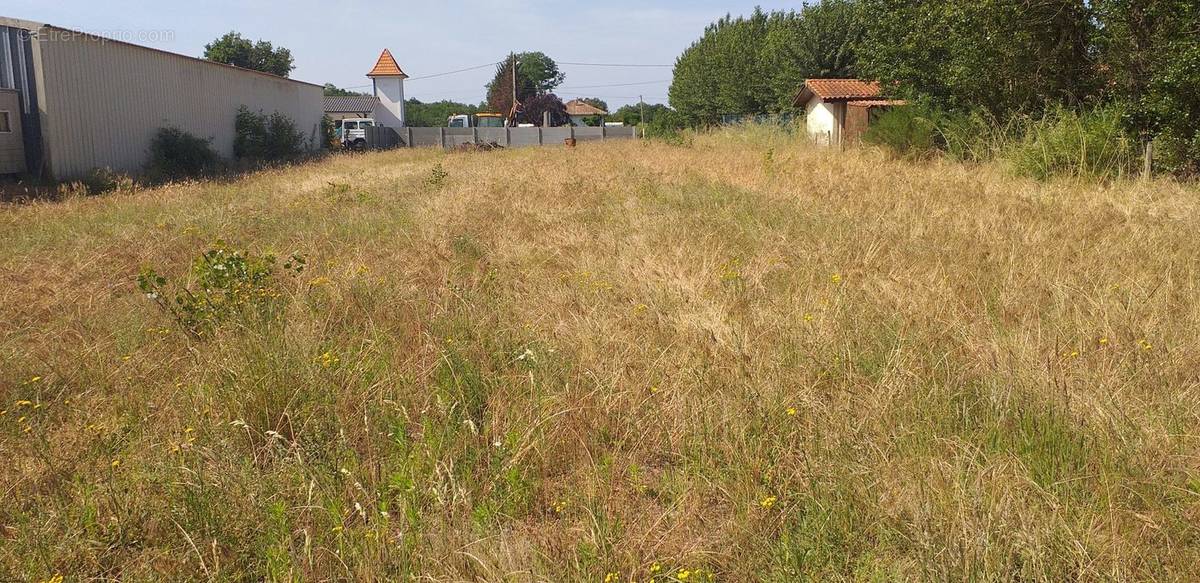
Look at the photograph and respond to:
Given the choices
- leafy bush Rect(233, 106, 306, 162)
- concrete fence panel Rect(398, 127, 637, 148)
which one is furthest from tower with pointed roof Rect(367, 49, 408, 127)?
leafy bush Rect(233, 106, 306, 162)

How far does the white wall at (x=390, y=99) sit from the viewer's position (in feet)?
157

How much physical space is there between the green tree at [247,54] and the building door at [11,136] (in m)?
57.5

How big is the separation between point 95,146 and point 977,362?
744 inches

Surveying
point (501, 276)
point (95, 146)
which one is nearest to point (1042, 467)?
point (501, 276)

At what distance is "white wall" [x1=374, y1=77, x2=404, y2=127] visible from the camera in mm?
47812

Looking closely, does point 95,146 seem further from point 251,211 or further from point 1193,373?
point 1193,373

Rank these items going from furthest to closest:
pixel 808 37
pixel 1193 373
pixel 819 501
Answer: pixel 808 37 → pixel 1193 373 → pixel 819 501

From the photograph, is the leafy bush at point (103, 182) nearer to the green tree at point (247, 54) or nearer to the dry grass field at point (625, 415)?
the dry grass field at point (625, 415)

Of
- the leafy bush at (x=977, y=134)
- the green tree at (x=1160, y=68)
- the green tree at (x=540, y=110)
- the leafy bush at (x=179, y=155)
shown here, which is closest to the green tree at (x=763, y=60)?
the leafy bush at (x=977, y=134)

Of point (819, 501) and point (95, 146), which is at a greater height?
point (95, 146)

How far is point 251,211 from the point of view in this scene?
9.05 metres

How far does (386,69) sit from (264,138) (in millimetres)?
25424

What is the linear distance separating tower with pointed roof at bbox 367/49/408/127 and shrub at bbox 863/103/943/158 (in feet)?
126

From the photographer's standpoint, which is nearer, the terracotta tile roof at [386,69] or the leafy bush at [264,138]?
Answer: the leafy bush at [264,138]
